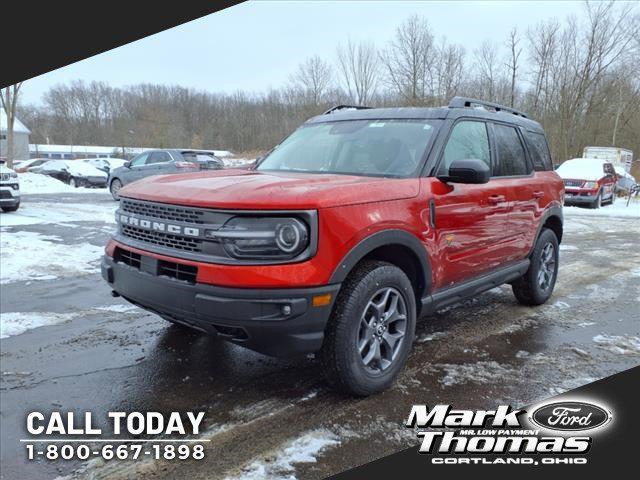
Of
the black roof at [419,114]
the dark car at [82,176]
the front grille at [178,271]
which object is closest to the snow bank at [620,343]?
the black roof at [419,114]

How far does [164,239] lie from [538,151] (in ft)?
14.0

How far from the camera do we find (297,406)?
3.19m

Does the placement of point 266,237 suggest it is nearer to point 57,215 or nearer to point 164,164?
point 57,215

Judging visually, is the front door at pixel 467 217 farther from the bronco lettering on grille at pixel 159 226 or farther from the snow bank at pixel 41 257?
the snow bank at pixel 41 257

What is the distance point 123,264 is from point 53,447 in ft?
3.88

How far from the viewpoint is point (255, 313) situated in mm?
2773

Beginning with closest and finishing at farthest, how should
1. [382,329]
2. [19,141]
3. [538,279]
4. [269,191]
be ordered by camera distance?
[269,191] → [382,329] → [538,279] → [19,141]

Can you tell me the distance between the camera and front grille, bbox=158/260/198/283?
2945 mm

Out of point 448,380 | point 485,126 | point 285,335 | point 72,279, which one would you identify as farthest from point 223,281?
point 72,279

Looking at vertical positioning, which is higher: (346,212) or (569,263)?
(346,212)

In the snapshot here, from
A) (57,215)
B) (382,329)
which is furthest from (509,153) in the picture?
(57,215)

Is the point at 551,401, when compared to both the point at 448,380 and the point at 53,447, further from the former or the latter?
the point at 53,447

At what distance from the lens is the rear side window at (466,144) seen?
13.0ft

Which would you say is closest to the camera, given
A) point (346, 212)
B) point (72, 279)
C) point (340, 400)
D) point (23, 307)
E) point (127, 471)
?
point (127, 471)
